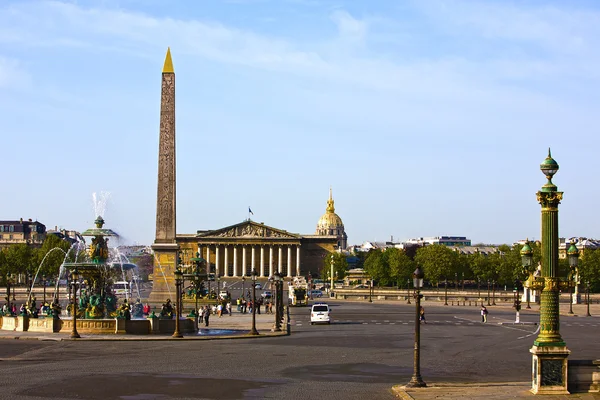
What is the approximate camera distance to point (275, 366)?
102 ft

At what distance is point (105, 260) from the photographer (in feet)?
158

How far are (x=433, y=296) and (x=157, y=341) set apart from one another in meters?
84.2

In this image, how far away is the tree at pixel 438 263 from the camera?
517 feet

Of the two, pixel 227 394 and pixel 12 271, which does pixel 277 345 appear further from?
pixel 12 271

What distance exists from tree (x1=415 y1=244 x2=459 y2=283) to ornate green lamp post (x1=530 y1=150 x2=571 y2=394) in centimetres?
13271

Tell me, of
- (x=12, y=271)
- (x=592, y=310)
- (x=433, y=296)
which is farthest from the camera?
(x=12, y=271)

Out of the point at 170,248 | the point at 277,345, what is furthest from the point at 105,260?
the point at 170,248

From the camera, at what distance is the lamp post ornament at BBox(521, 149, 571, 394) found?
22672 mm

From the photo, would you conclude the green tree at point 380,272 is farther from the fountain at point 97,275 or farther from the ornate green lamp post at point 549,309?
the ornate green lamp post at point 549,309

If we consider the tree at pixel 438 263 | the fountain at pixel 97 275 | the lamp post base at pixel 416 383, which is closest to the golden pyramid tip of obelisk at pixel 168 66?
the fountain at pixel 97 275

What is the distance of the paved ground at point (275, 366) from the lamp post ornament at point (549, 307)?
69 cm

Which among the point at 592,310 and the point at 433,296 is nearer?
the point at 592,310

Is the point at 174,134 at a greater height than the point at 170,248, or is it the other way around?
the point at 174,134

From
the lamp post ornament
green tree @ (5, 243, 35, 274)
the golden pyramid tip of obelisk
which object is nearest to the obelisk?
the golden pyramid tip of obelisk
